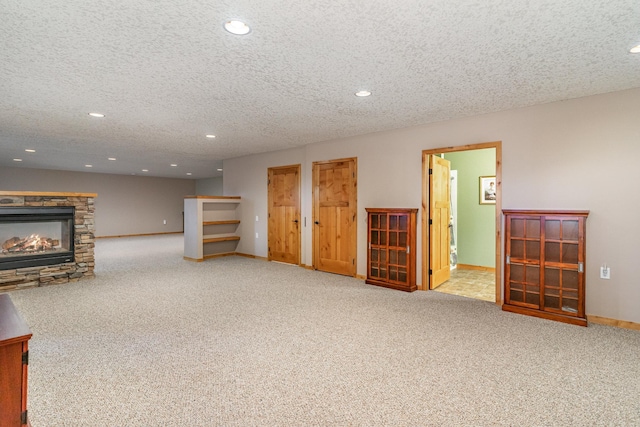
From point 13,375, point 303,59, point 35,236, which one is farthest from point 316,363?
point 35,236

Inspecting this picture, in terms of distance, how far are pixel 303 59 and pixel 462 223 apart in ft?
16.4

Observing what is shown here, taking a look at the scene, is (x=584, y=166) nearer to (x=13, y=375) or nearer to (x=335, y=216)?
(x=335, y=216)

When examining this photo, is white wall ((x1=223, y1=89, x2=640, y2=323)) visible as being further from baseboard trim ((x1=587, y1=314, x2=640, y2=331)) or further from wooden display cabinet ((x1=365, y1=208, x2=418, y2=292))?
wooden display cabinet ((x1=365, y1=208, x2=418, y2=292))

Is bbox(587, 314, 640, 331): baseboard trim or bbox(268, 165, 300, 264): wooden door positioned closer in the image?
bbox(587, 314, 640, 331): baseboard trim

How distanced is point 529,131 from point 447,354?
2.86m

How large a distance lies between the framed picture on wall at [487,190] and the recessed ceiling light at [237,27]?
17.7 ft

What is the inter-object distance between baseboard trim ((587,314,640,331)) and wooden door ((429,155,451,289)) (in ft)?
6.14

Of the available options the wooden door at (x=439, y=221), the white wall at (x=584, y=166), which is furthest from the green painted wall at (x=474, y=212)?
the white wall at (x=584, y=166)

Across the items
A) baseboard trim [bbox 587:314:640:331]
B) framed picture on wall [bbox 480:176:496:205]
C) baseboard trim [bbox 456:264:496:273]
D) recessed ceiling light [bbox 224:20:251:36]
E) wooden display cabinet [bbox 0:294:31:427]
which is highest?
recessed ceiling light [bbox 224:20:251:36]

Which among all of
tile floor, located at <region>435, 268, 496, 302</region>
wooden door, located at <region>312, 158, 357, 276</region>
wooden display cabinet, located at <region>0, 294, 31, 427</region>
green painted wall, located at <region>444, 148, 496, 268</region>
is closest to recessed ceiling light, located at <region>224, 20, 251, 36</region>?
wooden display cabinet, located at <region>0, 294, 31, 427</region>

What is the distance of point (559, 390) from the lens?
2207 mm

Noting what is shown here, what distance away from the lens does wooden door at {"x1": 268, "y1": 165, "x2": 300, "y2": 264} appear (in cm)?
674

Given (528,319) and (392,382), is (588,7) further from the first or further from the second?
(528,319)

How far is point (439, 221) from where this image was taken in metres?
5.12
